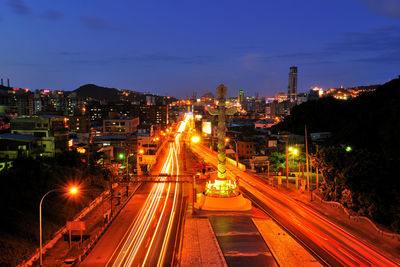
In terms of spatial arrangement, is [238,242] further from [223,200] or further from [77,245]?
[77,245]

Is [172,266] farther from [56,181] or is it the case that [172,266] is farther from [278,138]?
[278,138]

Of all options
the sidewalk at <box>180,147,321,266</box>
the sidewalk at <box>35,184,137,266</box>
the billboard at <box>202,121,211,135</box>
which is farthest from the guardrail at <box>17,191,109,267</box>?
the billboard at <box>202,121,211,135</box>

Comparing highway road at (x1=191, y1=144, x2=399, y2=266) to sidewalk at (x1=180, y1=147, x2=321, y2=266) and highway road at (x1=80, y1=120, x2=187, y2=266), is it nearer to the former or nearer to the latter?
sidewalk at (x1=180, y1=147, x2=321, y2=266)

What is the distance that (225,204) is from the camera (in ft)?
96.5

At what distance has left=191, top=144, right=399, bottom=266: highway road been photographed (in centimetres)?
1905

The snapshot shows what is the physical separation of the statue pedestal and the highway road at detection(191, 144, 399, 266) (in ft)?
7.04

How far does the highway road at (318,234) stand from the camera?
1905 cm

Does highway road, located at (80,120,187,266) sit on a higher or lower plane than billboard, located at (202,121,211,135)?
lower

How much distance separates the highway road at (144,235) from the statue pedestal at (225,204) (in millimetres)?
2434

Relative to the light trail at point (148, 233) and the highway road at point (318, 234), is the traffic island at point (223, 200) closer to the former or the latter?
the highway road at point (318, 234)

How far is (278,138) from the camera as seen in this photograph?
266 ft

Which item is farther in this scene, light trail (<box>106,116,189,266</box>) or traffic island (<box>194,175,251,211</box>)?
traffic island (<box>194,175,251,211</box>)

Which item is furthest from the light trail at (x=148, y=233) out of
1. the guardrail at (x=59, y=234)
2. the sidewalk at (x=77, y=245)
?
the guardrail at (x=59, y=234)

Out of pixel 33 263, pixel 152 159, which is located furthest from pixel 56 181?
pixel 152 159
